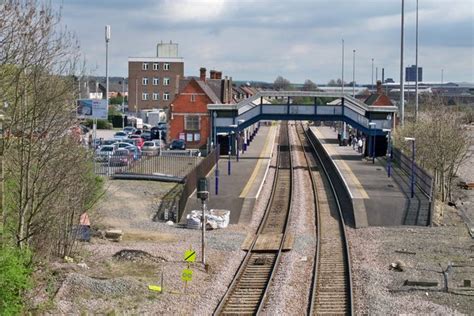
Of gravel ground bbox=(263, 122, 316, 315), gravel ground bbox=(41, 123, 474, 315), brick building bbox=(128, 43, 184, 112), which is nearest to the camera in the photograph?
gravel ground bbox=(41, 123, 474, 315)

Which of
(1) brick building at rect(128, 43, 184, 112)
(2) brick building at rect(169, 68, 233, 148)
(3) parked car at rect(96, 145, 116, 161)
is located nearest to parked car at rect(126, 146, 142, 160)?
(3) parked car at rect(96, 145, 116, 161)

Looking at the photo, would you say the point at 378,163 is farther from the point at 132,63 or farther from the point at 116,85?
the point at 116,85

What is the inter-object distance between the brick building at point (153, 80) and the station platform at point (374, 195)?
64.7 metres

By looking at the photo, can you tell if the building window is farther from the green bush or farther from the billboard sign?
the green bush

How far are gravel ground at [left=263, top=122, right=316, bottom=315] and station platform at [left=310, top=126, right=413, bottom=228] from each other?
190cm

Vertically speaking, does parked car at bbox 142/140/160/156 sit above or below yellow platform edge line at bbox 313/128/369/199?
above

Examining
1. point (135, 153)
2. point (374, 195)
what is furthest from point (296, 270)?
point (135, 153)

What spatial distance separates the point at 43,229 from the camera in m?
17.1

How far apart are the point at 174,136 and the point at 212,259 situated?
4511cm

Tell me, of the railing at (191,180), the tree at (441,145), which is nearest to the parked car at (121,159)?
the railing at (191,180)

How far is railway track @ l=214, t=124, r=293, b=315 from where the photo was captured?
1711 centimetres

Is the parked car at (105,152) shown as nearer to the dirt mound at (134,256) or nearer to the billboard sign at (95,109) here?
the billboard sign at (95,109)

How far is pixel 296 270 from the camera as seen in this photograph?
20.6 meters

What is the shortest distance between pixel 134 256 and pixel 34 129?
5.68 m
